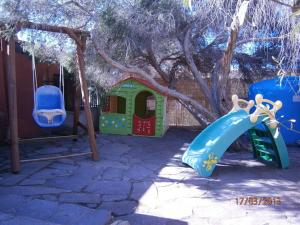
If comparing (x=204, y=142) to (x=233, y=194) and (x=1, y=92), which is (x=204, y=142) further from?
(x=1, y=92)

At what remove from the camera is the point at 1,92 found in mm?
7199

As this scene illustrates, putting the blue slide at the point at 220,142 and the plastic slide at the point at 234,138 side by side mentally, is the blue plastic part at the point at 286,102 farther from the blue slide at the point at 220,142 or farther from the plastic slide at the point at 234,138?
the blue slide at the point at 220,142

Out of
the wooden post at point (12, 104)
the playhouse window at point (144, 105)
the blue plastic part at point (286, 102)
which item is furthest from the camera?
the playhouse window at point (144, 105)

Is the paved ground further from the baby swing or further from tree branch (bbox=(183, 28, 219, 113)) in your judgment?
tree branch (bbox=(183, 28, 219, 113))

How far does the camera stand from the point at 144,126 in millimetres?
8836

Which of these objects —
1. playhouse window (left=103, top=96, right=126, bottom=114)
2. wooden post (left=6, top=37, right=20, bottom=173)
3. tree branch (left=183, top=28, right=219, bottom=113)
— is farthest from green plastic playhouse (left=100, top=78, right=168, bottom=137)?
wooden post (left=6, top=37, right=20, bottom=173)

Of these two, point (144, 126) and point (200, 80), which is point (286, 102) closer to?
point (200, 80)

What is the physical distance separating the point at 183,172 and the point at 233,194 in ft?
3.83

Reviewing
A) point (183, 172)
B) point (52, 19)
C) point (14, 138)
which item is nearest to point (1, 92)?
point (52, 19)

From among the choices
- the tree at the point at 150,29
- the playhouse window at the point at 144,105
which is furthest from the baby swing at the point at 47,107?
the playhouse window at the point at 144,105

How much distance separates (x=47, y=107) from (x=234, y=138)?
10.7 ft
